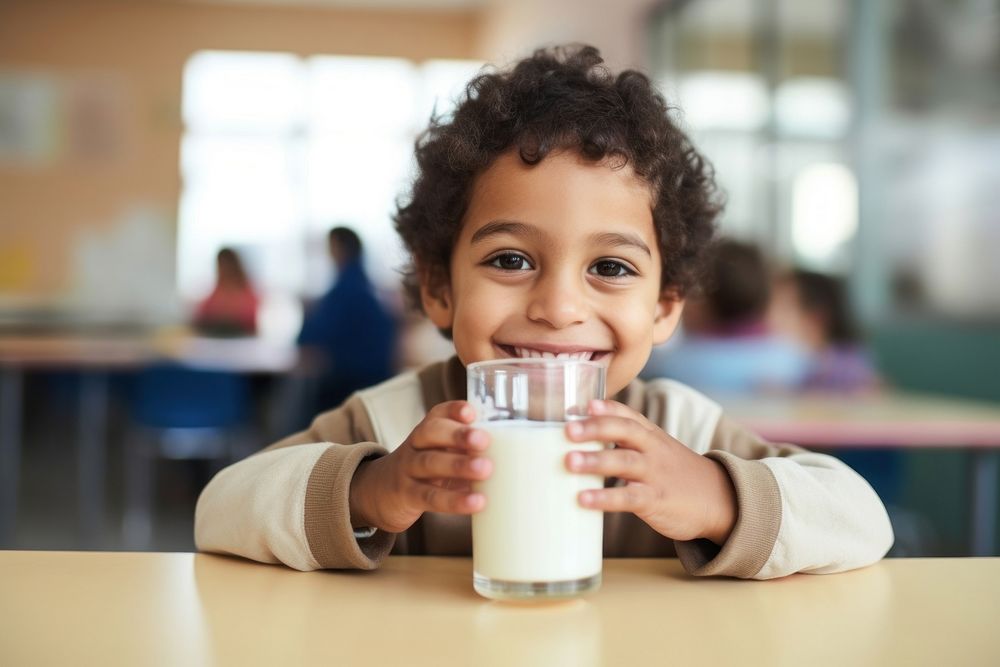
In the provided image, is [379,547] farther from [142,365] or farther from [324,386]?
[324,386]

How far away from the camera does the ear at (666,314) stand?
1234 millimetres

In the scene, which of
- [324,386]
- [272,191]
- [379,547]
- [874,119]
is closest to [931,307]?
[874,119]

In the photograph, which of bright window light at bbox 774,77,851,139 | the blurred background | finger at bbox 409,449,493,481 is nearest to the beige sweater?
finger at bbox 409,449,493,481

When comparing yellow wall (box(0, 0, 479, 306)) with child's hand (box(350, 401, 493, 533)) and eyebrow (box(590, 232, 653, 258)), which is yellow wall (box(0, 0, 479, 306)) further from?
child's hand (box(350, 401, 493, 533))

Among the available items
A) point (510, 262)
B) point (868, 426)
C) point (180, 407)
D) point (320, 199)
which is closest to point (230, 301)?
point (180, 407)

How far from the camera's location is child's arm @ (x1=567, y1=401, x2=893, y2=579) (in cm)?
73

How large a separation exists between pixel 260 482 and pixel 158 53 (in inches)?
381

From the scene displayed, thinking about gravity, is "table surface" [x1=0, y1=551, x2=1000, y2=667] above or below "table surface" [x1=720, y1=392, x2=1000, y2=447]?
above

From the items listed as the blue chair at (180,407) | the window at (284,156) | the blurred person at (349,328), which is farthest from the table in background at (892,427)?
the window at (284,156)

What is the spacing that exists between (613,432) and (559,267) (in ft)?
0.96

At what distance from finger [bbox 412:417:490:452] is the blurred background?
0.60m

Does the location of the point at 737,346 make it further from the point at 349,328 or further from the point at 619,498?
the point at 349,328

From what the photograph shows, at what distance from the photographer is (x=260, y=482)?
2.98 ft

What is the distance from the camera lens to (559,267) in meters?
0.98
